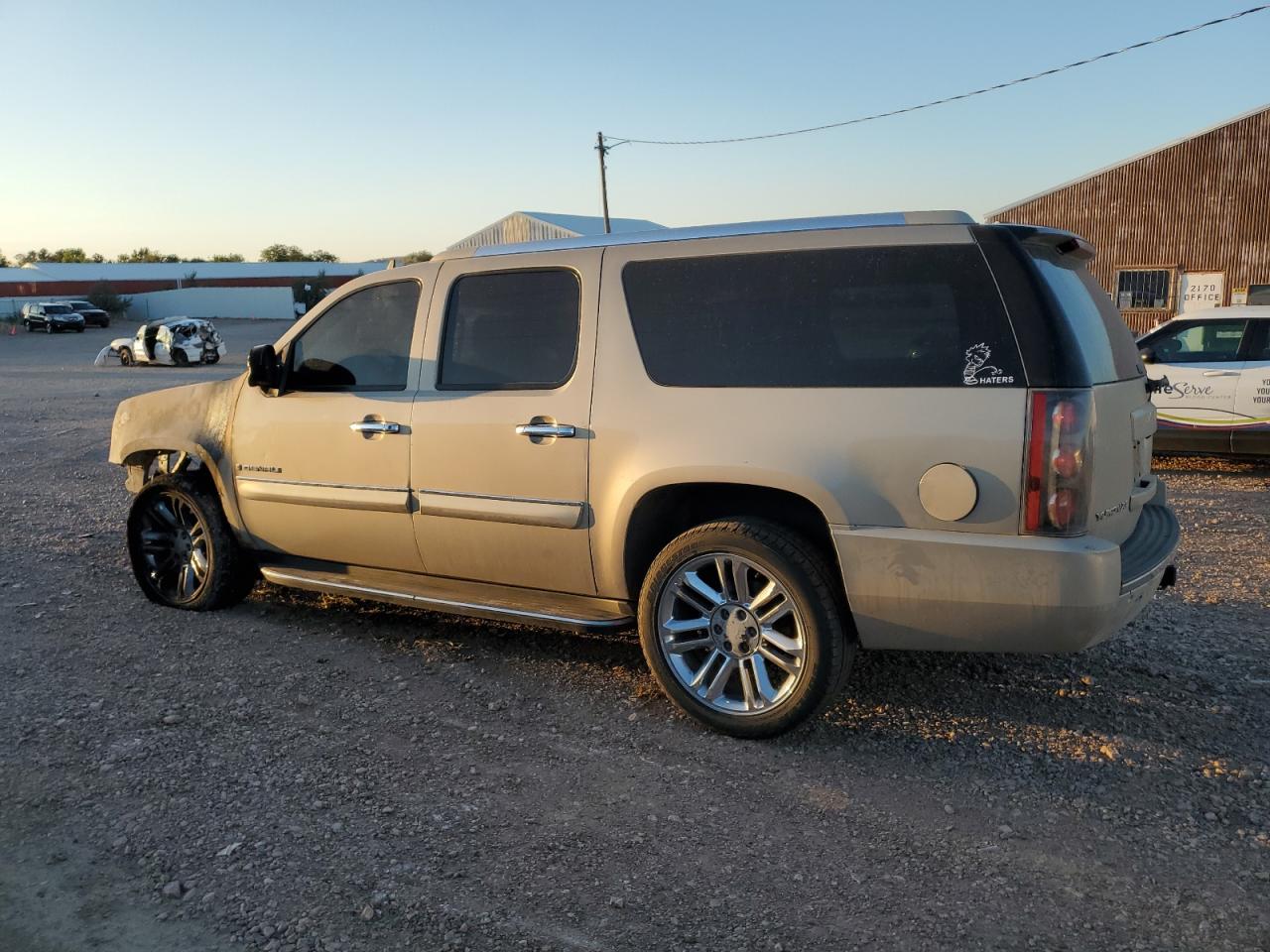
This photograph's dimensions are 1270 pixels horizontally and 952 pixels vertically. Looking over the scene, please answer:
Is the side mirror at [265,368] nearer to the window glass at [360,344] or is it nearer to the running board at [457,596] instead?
the window glass at [360,344]

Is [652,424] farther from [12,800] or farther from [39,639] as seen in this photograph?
[39,639]

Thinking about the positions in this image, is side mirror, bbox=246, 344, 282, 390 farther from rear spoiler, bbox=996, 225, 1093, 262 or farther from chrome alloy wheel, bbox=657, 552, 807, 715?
rear spoiler, bbox=996, 225, 1093, 262

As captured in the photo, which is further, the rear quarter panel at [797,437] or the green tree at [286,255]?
the green tree at [286,255]

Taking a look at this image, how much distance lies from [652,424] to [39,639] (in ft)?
11.7

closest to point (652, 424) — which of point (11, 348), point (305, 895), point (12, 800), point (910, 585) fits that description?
point (910, 585)

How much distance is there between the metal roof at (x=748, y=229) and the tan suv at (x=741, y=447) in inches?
0.7

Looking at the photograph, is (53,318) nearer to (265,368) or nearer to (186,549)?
(186,549)

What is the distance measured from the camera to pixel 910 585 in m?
3.62

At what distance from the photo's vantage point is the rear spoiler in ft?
11.9

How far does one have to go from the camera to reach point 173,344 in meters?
29.3

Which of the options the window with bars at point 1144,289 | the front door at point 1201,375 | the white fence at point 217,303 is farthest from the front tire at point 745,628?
the white fence at point 217,303

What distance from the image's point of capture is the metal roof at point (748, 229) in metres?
3.71

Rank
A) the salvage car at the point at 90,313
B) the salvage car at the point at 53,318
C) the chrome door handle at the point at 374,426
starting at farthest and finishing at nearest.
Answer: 1. the salvage car at the point at 90,313
2. the salvage car at the point at 53,318
3. the chrome door handle at the point at 374,426

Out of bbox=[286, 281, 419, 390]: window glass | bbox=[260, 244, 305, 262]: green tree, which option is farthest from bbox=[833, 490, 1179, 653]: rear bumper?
bbox=[260, 244, 305, 262]: green tree
